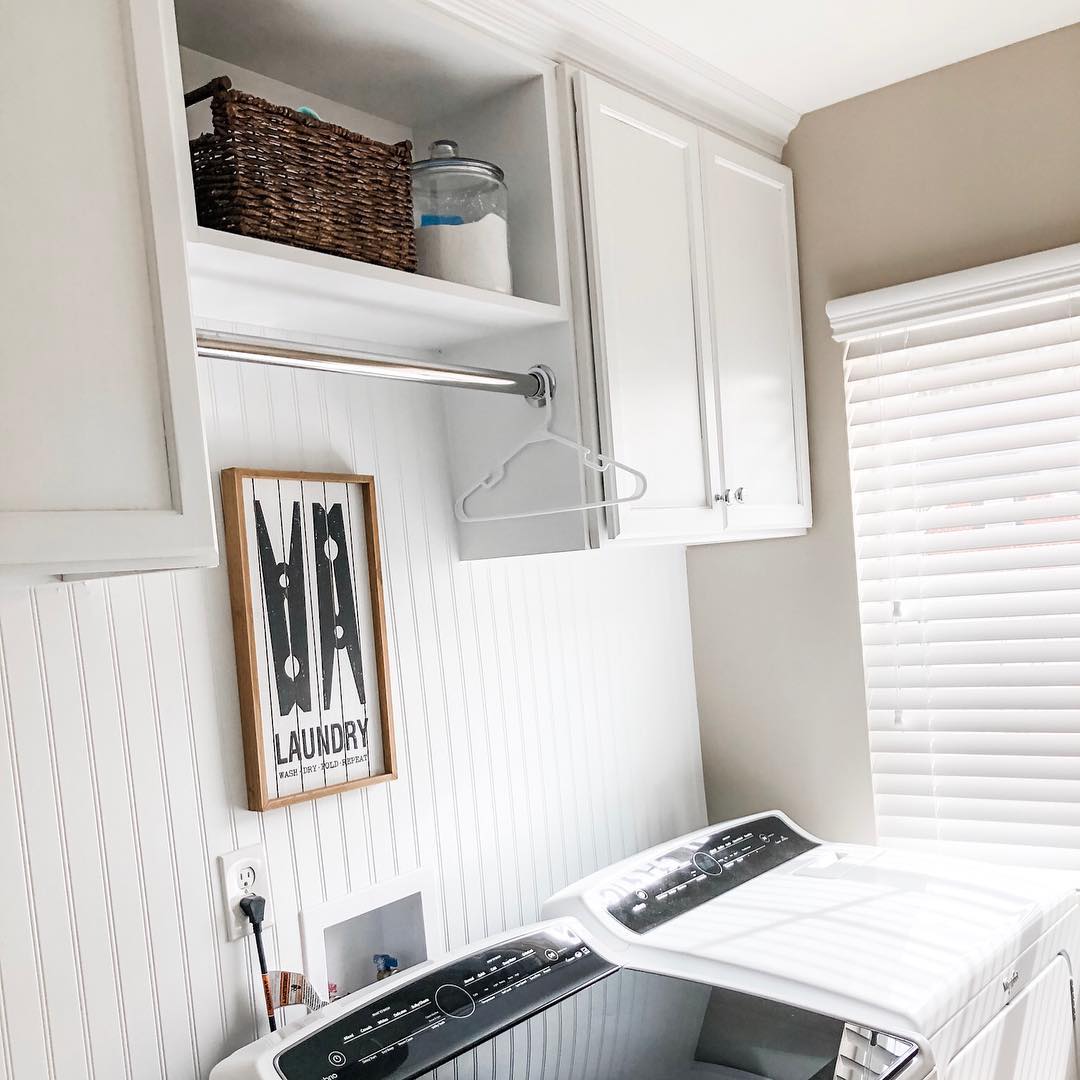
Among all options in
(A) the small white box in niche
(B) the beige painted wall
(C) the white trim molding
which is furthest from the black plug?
(C) the white trim molding

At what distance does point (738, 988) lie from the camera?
1587mm

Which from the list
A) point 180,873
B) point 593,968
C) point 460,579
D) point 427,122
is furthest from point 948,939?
point 427,122

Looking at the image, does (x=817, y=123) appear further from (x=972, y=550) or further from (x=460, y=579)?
(x=460, y=579)

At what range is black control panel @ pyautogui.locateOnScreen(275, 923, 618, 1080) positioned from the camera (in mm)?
1374

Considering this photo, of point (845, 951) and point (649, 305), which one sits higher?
point (649, 305)

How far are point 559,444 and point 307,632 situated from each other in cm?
49

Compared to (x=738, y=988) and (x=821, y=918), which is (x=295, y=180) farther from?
(x=821, y=918)

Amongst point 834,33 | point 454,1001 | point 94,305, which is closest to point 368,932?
point 454,1001

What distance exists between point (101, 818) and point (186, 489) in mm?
521

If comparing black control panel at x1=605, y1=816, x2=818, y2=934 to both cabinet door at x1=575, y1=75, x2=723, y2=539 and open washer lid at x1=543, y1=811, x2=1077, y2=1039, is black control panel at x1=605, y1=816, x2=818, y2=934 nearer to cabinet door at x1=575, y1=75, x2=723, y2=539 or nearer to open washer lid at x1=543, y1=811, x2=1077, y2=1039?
open washer lid at x1=543, y1=811, x2=1077, y2=1039

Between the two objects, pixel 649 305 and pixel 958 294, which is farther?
pixel 958 294

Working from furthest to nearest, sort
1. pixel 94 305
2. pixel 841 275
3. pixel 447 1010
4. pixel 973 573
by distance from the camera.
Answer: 1. pixel 841 275
2. pixel 973 573
3. pixel 447 1010
4. pixel 94 305

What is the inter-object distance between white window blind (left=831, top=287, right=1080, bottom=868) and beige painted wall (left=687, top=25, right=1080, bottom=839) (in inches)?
2.6

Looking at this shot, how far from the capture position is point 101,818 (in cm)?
135
